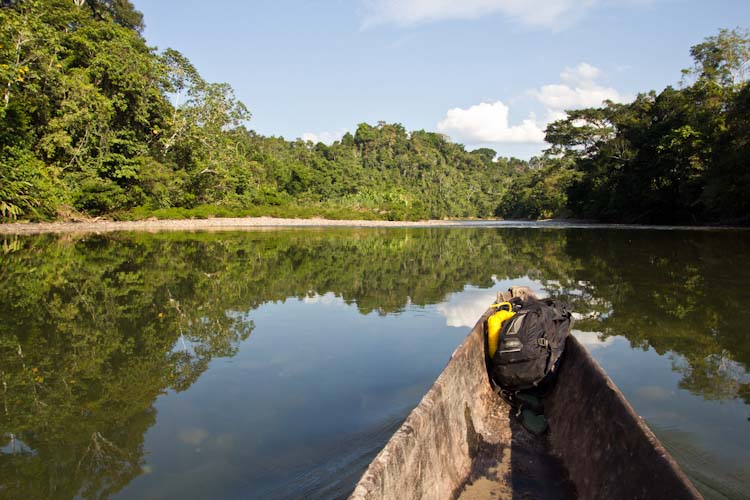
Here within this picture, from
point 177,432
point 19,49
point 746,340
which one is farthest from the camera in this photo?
point 19,49

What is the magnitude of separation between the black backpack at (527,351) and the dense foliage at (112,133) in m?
21.6

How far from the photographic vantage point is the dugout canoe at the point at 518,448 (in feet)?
5.64

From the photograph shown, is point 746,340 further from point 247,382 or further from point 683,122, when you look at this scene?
point 683,122

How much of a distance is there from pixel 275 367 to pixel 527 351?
7.85 feet

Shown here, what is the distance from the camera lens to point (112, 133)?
83.4 feet

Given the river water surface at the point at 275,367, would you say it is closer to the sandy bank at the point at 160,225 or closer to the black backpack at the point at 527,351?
the black backpack at the point at 527,351

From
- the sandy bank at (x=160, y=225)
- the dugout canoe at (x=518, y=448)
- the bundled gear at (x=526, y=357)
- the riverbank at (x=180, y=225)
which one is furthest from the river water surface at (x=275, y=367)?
the riverbank at (x=180, y=225)

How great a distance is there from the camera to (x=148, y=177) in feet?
88.9

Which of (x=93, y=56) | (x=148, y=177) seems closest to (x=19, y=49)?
(x=93, y=56)

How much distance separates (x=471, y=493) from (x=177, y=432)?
196 centimetres

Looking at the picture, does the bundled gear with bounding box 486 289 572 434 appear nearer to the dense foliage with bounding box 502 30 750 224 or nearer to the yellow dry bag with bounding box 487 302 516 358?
the yellow dry bag with bounding box 487 302 516 358

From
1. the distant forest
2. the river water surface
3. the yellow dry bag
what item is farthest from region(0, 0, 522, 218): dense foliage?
the yellow dry bag

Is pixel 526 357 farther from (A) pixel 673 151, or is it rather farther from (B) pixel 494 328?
(A) pixel 673 151

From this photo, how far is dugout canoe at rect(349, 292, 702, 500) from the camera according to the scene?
67.7 inches
